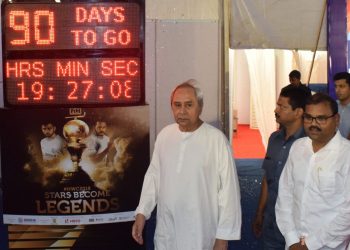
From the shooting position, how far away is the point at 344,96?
198 inches

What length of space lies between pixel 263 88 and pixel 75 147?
18.5 feet

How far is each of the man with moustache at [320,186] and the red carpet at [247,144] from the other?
19.3ft

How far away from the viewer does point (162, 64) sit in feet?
15.7

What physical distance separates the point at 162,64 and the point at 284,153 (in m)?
1.59

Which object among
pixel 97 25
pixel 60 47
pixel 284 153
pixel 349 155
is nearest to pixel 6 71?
pixel 60 47

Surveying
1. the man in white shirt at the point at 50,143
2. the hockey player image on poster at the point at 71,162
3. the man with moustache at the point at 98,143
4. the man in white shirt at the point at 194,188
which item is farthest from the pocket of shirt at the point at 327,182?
the man in white shirt at the point at 50,143

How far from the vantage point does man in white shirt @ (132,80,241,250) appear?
3.33 metres

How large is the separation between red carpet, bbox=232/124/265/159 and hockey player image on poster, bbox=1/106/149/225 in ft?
15.7

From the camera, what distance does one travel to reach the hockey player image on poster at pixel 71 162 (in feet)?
13.6

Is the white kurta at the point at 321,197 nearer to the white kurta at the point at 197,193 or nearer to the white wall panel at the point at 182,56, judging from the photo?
the white kurta at the point at 197,193

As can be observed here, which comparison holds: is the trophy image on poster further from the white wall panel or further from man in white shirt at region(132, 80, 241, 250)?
man in white shirt at region(132, 80, 241, 250)

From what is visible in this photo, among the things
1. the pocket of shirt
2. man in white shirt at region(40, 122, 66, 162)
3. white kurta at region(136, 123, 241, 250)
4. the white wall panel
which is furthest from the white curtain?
the pocket of shirt

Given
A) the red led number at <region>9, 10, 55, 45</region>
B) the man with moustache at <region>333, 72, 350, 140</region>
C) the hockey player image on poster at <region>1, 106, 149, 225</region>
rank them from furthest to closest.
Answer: the man with moustache at <region>333, 72, 350, 140</region> < the hockey player image on poster at <region>1, 106, 149, 225</region> < the red led number at <region>9, 10, 55, 45</region>

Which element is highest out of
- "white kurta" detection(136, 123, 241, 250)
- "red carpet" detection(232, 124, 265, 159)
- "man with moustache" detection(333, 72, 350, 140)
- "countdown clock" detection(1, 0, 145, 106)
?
"countdown clock" detection(1, 0, 145, 106)
